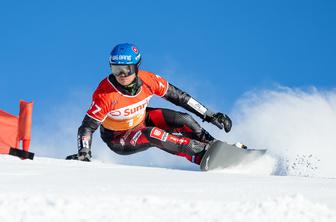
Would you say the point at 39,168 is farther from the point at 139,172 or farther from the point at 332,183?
the point at 332,183

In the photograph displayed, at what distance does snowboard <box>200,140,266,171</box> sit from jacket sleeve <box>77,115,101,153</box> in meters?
1.59

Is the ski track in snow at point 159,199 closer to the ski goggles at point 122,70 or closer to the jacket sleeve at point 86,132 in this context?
the jacket sleeve at point 86,132

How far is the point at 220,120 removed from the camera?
9047 mm

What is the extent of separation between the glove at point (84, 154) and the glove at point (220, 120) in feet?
7.41

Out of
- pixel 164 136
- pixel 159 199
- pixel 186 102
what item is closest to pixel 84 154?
pixel 164 136

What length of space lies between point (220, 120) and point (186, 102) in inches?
24.2

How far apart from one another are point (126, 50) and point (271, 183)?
3.89m

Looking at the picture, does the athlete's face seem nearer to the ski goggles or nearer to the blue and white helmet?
the ski goggles

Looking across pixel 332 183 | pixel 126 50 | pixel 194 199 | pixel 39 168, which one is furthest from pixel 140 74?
pixel 194 199

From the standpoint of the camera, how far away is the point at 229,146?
8.18 meters

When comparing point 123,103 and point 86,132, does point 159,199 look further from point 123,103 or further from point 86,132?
point 123,103

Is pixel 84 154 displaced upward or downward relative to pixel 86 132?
downward

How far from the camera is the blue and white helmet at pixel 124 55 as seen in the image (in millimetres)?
7996

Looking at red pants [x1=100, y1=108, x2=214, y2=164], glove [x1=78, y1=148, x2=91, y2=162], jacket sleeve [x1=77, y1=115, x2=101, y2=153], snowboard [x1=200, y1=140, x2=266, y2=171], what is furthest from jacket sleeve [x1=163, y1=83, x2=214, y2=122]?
glove [x1=78, y1=148, x2=91, y2=162]
